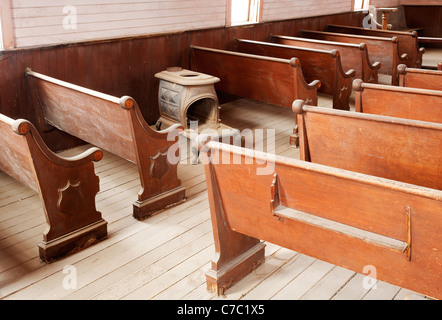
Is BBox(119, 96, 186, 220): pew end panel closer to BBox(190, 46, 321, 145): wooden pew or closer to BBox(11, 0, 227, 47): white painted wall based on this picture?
BBox(11, 0, 227, 47): white painted wall

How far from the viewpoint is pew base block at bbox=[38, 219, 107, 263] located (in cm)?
312

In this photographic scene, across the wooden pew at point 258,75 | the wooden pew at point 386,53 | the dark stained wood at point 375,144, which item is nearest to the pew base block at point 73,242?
the dark stained wood at point 375,144

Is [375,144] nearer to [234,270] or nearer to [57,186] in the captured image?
[234,270]

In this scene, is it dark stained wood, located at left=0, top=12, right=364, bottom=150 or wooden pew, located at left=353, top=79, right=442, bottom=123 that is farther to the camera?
dark stained wood, located at left=0, top=12, right=364, bottom=150

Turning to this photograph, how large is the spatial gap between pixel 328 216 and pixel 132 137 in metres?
1.72

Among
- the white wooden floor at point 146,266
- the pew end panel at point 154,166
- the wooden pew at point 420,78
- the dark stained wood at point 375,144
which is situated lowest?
the white wooden floor at point 146,266

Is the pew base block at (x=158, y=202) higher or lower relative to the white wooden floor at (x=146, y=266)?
higher

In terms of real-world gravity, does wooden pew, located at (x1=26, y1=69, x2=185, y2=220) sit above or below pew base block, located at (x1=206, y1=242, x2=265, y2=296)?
above

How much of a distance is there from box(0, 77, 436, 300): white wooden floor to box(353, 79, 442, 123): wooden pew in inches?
55.1

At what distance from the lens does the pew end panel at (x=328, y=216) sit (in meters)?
2.08

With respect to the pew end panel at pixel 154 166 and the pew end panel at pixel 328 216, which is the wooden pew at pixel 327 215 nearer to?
the pew end panel at pixel 328 216

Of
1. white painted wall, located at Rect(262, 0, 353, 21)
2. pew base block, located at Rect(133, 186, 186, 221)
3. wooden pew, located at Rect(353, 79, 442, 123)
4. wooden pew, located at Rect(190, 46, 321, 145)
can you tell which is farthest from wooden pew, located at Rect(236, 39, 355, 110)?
pew base block, located at Rect(133, 186, 186, 221)

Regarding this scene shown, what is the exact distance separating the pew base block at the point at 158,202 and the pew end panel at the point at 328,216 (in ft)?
3.45
